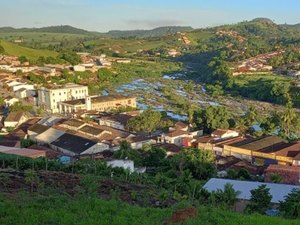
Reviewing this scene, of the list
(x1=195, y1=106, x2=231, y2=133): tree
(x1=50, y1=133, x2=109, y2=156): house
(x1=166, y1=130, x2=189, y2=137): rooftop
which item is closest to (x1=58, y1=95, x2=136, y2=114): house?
(x1=195, y1=106, x2=231, y2=133): tree

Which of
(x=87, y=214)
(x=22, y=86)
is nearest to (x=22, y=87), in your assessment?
(x=22, y=86)

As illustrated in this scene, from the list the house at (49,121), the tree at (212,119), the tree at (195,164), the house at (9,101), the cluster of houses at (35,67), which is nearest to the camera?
the tree at (195,164)

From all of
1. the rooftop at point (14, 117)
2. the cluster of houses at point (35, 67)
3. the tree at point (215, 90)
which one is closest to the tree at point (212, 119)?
the rooftop at point (14, 117)

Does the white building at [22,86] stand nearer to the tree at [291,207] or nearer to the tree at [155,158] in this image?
the tree at [155,158]

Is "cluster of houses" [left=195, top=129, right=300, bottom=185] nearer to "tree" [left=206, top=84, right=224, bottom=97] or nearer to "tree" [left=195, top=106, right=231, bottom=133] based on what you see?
"tree" [left=195, top=106, right=231, bottom=133]

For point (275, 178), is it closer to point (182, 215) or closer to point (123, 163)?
point (123, 163)

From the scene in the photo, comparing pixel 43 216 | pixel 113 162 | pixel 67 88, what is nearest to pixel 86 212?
pixel 43 216

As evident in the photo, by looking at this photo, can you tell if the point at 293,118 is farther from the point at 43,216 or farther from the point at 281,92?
the point at 43,216
